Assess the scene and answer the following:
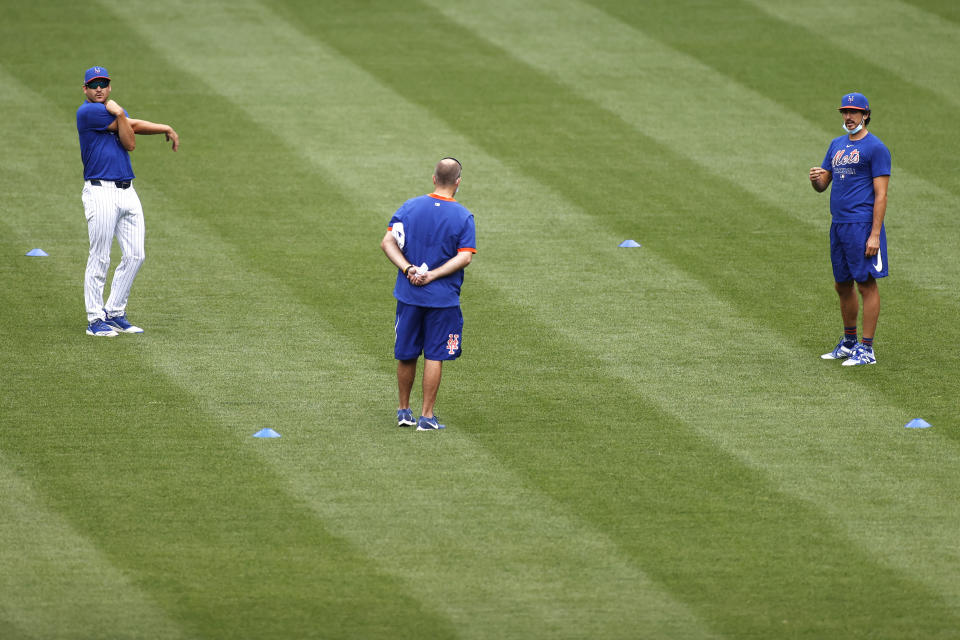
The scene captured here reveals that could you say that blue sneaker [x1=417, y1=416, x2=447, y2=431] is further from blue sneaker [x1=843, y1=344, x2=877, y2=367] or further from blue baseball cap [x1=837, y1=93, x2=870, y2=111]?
blue baseball cap [x1=837, y1=93, x2=870, y2=111]

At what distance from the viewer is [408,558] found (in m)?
7.48

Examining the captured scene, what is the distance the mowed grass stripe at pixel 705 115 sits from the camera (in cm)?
1484

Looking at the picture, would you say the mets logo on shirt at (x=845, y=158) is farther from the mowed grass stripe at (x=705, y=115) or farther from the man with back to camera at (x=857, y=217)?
the mowed grass stripe at (x=705, y=115)

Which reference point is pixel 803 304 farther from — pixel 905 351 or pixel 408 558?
pixel 408 558

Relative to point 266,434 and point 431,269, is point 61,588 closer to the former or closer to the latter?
point 266,434

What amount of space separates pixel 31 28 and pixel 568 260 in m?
10.6

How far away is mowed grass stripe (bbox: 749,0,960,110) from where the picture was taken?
1986 centimetres

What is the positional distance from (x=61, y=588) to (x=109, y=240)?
5.11 m

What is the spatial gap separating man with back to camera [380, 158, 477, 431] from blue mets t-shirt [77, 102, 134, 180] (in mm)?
3392

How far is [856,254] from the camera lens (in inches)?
432

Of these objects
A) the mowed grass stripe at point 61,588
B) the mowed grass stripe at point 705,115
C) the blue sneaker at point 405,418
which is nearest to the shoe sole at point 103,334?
the blue sneaker at point 405,418

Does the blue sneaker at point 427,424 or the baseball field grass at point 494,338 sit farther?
the blue sneaker at point 427,424

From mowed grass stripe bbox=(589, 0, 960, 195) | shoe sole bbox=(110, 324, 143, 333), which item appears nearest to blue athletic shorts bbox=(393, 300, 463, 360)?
shoe sole bbox=(110, 324, 143, 333)

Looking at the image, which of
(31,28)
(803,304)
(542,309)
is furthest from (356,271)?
(31,28)
